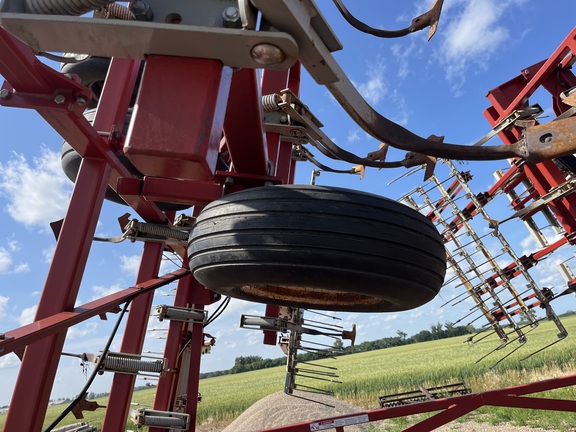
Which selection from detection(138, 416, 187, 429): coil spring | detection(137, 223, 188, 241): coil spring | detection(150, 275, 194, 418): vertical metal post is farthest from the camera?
detection(150, 275, 194, 418): vertical metal post

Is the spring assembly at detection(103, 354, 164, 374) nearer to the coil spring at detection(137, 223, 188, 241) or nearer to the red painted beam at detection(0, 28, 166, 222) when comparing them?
the coil spring at detection(137, 223, 188, 241)

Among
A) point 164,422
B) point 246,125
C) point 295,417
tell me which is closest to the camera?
point 246,125

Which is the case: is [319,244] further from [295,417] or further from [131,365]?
[295,417]

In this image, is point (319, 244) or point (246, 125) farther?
point (246, 125)

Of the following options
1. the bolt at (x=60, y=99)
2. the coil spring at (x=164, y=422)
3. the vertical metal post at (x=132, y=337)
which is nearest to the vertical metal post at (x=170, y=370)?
the vertical metal post at (x=132, y=337)

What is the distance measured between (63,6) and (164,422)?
2.59 metres

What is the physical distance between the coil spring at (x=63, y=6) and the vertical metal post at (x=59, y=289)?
1565 millimetres

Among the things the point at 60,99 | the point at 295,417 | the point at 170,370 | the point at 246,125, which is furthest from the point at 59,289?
the point at 295,417

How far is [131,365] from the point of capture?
2.71 m

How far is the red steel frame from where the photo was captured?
186 cm

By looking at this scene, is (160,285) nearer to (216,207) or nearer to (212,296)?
(212,296)

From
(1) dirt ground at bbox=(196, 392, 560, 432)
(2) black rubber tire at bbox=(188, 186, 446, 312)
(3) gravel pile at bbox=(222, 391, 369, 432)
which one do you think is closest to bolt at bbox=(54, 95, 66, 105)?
(2) black rubber tire at bbox=(188, 186, 446, 312)

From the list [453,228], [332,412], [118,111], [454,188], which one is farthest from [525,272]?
[118,111]

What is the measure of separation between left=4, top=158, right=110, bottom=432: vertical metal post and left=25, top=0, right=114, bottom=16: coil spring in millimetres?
1565
